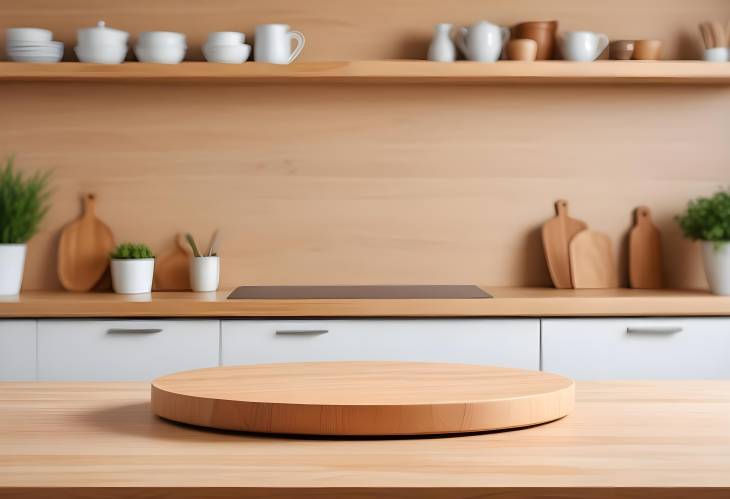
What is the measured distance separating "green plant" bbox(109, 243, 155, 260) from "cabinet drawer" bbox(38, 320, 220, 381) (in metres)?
0.37

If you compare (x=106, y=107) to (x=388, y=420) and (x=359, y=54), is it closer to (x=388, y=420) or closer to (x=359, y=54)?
(x=359, y=54)

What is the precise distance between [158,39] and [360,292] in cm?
108

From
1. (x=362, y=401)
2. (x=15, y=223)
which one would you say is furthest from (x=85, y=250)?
(x=362, y=401)

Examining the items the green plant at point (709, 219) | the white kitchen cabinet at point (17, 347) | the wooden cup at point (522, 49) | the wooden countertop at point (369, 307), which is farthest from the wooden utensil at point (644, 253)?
the white kitchen cabinet at point (17, 347)

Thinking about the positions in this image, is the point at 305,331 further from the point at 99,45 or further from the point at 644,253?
the point at 644,253

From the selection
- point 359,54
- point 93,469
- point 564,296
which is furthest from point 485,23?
point 93,469

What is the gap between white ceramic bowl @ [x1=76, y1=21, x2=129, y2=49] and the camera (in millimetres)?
3057

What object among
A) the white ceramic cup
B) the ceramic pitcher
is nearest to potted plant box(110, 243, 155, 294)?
the ceramic pitcher

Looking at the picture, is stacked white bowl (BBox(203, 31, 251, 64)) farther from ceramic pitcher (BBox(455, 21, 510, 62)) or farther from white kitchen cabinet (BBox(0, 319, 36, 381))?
white kitchen cabinet (BBox(0, 319, 36, 381))

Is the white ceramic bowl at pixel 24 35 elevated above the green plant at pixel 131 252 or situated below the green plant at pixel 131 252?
above

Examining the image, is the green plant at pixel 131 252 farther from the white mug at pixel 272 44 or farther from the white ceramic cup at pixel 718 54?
the white ceramic cup at pixel 718 54

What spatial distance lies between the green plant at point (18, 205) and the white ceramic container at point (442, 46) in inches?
56.5

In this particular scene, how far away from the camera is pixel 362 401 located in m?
1.06

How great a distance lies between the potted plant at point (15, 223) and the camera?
3.06 meters
